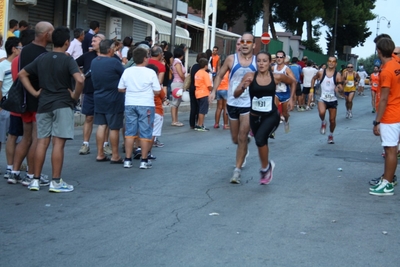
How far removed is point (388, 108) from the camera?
8859mm

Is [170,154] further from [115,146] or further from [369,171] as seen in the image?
[369,171]

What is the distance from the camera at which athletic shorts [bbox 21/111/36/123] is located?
8.51m

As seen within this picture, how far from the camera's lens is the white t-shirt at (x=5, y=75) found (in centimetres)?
884

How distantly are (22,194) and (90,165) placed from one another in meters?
2.45

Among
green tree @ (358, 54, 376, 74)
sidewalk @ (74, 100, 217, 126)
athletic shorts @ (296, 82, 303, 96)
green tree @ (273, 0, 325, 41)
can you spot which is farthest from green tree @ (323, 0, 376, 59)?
sidewalk @ (74, 100, 217, 126)

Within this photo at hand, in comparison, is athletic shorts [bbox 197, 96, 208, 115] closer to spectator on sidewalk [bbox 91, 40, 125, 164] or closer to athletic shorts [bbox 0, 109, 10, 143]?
spectator on sidewalk [bbox 91, 40, 125, 164]

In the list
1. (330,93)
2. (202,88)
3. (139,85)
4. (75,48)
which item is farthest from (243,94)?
(202,88)

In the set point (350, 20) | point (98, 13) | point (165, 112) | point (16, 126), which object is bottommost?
point (165, 112)

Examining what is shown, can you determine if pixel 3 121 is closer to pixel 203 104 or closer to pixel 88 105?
pixel 88 105

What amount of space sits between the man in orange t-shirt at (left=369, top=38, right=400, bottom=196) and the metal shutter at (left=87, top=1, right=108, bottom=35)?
60.6 ft

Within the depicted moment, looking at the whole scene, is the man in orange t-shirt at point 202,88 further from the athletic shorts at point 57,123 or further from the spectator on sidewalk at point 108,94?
the athletic shorts at point 57,123

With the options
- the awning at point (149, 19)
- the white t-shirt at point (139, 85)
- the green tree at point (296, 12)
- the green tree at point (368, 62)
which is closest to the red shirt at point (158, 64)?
the white t-shirt at point (139, 85)

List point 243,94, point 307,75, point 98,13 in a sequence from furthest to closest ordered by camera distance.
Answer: point 307,75 < point 98,13 < point 243,94

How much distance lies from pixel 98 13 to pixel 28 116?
62.1 ft
